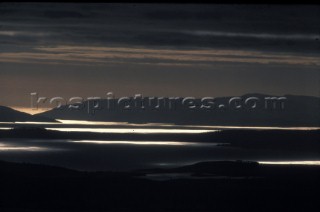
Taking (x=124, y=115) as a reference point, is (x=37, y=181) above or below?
below

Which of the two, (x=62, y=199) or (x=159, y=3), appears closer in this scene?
(x=159, y=3)

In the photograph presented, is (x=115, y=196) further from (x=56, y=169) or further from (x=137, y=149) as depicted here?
(x=56, y=169)

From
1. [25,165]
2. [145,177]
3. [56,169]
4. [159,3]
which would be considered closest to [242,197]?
[145,177]

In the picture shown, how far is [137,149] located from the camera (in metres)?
8.10

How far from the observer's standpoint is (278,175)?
29.7 ft

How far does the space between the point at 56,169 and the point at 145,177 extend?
1.30 meters

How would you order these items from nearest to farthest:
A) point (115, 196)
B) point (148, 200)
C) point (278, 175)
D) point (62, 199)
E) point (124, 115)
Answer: point (148, 200) → point (115, 196) → point (62, 199) → point (124, 115) → point (278, 175)

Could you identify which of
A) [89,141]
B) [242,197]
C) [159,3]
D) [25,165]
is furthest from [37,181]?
[159,3]

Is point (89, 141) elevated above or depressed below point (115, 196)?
above

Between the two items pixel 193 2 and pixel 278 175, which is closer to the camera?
pixel 193 2

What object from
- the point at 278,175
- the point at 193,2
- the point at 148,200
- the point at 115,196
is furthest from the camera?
the point at 278,175

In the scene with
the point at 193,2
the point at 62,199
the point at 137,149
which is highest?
the point at 193,2

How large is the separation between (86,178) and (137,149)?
3.29ft

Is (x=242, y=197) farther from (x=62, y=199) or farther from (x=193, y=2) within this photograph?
(x=193, y=2)
